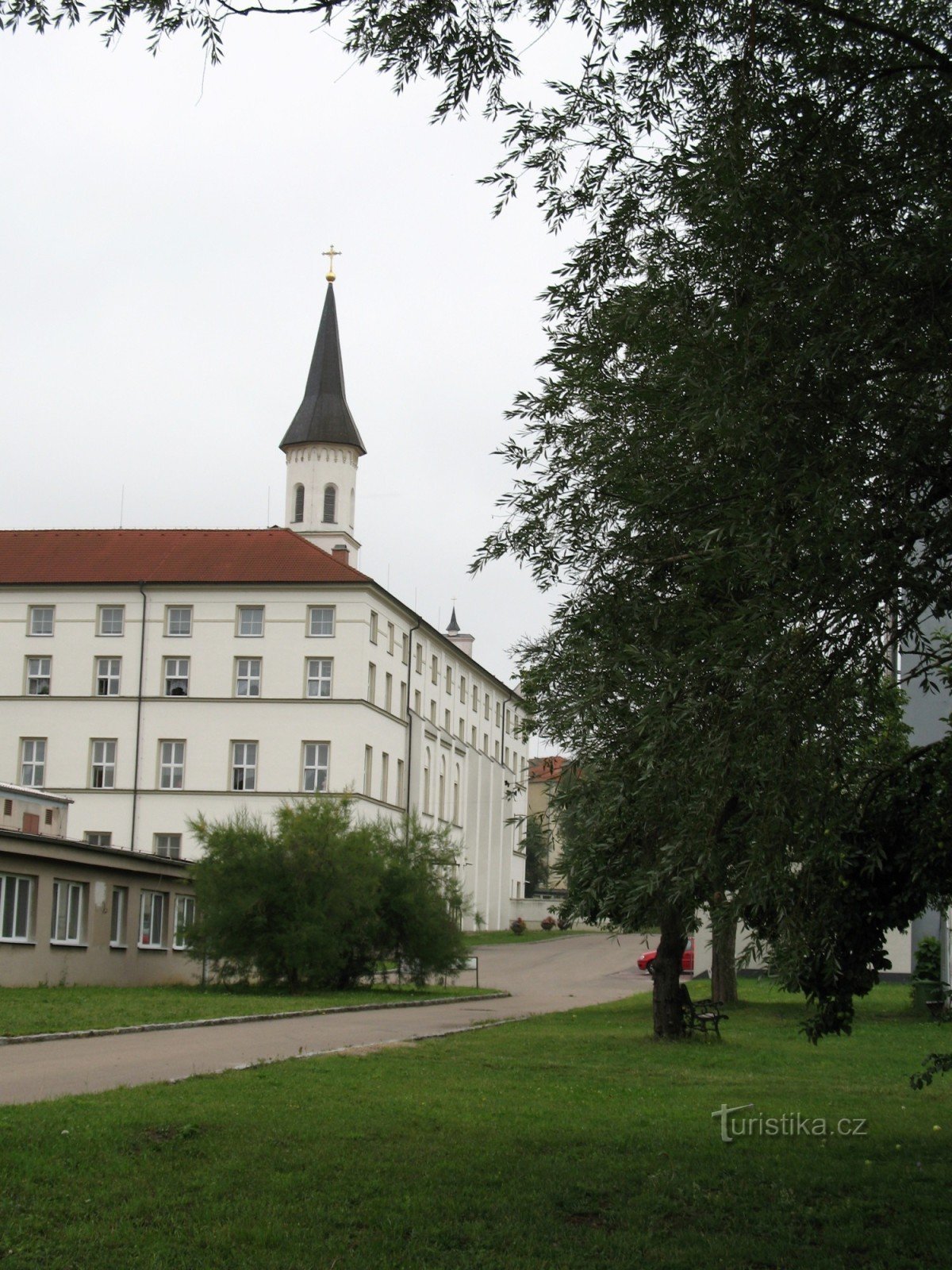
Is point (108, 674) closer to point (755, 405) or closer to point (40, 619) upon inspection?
point (40, 619)

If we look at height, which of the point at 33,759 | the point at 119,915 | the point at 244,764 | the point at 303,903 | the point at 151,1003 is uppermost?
the point at 33,759

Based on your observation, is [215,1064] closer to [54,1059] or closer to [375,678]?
[54,1059]

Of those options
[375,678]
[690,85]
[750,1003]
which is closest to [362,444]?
[375,678]

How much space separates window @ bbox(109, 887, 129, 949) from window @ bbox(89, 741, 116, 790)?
Answer: 25.1 metres

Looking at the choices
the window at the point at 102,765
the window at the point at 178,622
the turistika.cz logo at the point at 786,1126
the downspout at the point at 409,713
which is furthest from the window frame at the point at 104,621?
the turistika.cz logo at the point at 786,1126

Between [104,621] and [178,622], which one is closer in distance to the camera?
[178,622]

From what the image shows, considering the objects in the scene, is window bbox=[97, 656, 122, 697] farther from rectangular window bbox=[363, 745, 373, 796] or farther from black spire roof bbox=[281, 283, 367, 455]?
black spire roof bbox=[281, 283, 367, 455]

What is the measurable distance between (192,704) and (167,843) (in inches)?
245

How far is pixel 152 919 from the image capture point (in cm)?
4000

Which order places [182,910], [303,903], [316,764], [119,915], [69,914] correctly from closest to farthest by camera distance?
[303,903] → [69,914] → [119,915] → [182,910] → [316,764]

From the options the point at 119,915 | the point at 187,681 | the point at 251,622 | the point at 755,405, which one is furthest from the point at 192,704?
the point at 755,405

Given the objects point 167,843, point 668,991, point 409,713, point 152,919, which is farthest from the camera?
point 409,713

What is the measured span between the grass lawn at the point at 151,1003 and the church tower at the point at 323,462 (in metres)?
49.3

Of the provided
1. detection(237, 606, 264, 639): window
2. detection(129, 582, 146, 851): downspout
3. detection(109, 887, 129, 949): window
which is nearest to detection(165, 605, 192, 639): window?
detection(129, 582, 146, 851): downspout
